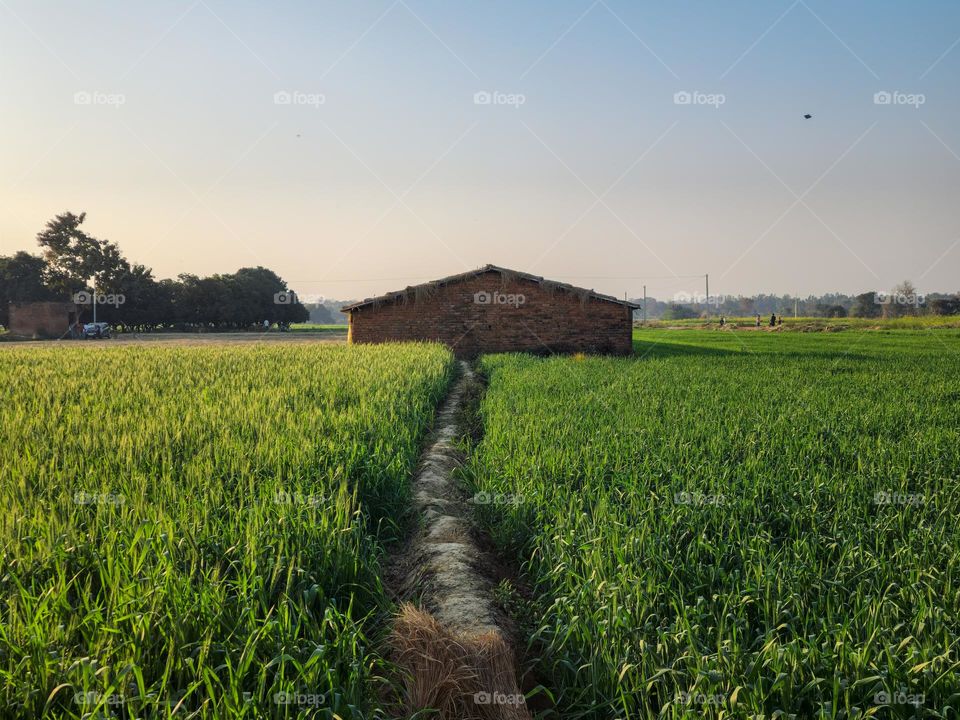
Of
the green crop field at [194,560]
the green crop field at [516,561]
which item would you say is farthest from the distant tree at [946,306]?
the green crop field at [194,560]

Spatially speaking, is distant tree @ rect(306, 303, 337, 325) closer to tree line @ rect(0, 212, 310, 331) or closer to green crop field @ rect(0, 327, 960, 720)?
tree line @ rect(0, 212, 310, 331)

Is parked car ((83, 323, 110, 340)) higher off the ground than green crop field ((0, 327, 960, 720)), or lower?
higher

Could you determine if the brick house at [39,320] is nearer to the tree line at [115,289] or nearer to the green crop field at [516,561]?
the tree line at [115,289]

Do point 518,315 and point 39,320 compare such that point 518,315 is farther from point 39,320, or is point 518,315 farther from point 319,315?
point 319,315

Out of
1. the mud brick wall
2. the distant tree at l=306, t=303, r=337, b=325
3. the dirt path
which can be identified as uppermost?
the distant tree at l=306, t=303, r=337, b=325

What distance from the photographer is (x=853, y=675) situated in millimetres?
2656

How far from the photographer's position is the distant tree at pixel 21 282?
183 ft

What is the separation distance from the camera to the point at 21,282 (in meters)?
56.2

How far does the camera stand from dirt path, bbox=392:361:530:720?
113 inches

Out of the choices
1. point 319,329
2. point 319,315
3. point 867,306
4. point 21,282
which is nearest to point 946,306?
point 867,306

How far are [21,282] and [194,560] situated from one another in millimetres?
67951

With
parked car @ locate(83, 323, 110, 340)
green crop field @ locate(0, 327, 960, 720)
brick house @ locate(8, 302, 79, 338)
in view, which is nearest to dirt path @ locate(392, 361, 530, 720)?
green crop field @ locate(0, 327, 960, 720)

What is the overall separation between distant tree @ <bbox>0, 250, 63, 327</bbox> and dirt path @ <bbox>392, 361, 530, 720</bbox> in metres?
65.1

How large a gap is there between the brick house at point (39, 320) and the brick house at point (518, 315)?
40171mm
